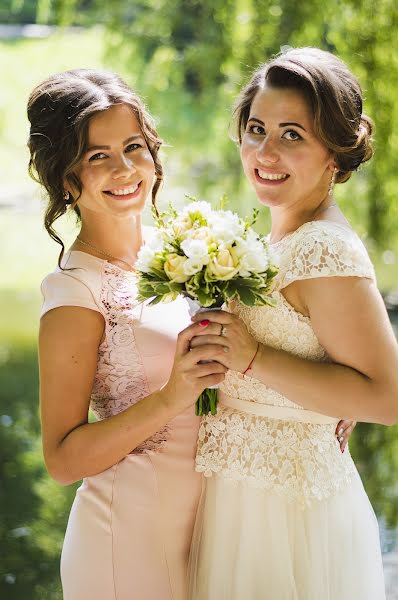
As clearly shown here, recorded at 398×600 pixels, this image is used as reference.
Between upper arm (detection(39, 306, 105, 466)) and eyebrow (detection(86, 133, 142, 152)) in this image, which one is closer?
upper arm (detection(39, 306, 105, 466))

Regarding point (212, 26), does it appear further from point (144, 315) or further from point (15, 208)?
point (15, 208)

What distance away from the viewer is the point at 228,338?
2.59 meters

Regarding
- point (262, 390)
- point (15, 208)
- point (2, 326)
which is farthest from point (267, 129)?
point (15, 208)

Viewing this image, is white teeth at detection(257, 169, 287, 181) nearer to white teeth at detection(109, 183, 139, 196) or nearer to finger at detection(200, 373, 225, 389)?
white teeth at detection(109, 183, 139, 196)

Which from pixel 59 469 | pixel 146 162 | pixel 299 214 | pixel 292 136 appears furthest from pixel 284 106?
pixel 59 469

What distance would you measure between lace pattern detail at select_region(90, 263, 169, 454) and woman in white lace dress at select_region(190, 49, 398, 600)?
9.0 inches

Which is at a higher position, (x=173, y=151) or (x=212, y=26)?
(x=212, y=26)

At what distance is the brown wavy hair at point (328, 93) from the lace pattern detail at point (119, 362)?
29.1 inches

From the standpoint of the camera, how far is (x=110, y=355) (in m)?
2.81

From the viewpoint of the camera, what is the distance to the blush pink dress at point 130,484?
2.79 meters

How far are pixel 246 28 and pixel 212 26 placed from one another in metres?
0.34

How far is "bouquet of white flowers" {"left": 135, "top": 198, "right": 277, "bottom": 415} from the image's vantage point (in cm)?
246

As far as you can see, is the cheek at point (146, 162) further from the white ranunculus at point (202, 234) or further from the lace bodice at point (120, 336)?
the white ranunculus at point (202, 234)

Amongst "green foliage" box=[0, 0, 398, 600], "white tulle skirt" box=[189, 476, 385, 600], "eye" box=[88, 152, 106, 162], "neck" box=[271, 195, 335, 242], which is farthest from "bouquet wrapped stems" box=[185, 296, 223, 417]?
"green foliage" box=[0, 0, 398, 600]
